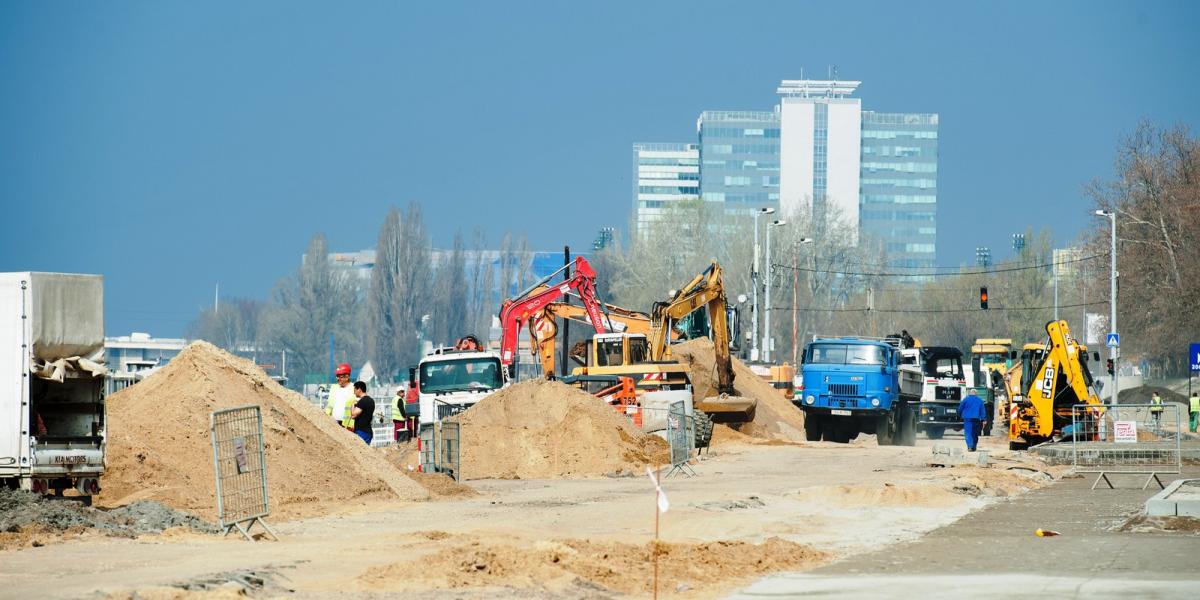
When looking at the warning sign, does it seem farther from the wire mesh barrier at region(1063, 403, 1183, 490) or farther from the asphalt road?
the asphalt road

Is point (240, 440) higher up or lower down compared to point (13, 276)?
lower down

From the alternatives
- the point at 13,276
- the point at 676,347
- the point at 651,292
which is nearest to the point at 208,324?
the point at 651,292

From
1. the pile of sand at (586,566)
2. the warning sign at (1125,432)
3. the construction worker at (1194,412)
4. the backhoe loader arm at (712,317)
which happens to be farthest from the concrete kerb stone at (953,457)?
the construction worker at (1194,412)

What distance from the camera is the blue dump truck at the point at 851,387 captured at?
42406 mm

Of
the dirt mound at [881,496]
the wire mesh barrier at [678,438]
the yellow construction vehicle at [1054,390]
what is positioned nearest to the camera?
the dirt mound at [881,496]

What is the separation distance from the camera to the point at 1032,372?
36938mm

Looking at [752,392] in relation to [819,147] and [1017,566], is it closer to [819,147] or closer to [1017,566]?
[1017,566]

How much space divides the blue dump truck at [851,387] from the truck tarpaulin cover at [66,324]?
26431 mm

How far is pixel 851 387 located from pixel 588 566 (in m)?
29.6

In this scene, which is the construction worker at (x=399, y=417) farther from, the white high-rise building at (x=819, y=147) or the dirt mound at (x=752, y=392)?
the white high-rise building at (x=819, y=147)

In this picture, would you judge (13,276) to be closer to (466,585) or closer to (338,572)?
(338,572)

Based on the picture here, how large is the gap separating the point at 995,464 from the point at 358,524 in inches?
647

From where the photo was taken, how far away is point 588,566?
45.2 feet

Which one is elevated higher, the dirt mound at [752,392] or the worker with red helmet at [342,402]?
the worker with red helmet at [342,402]
